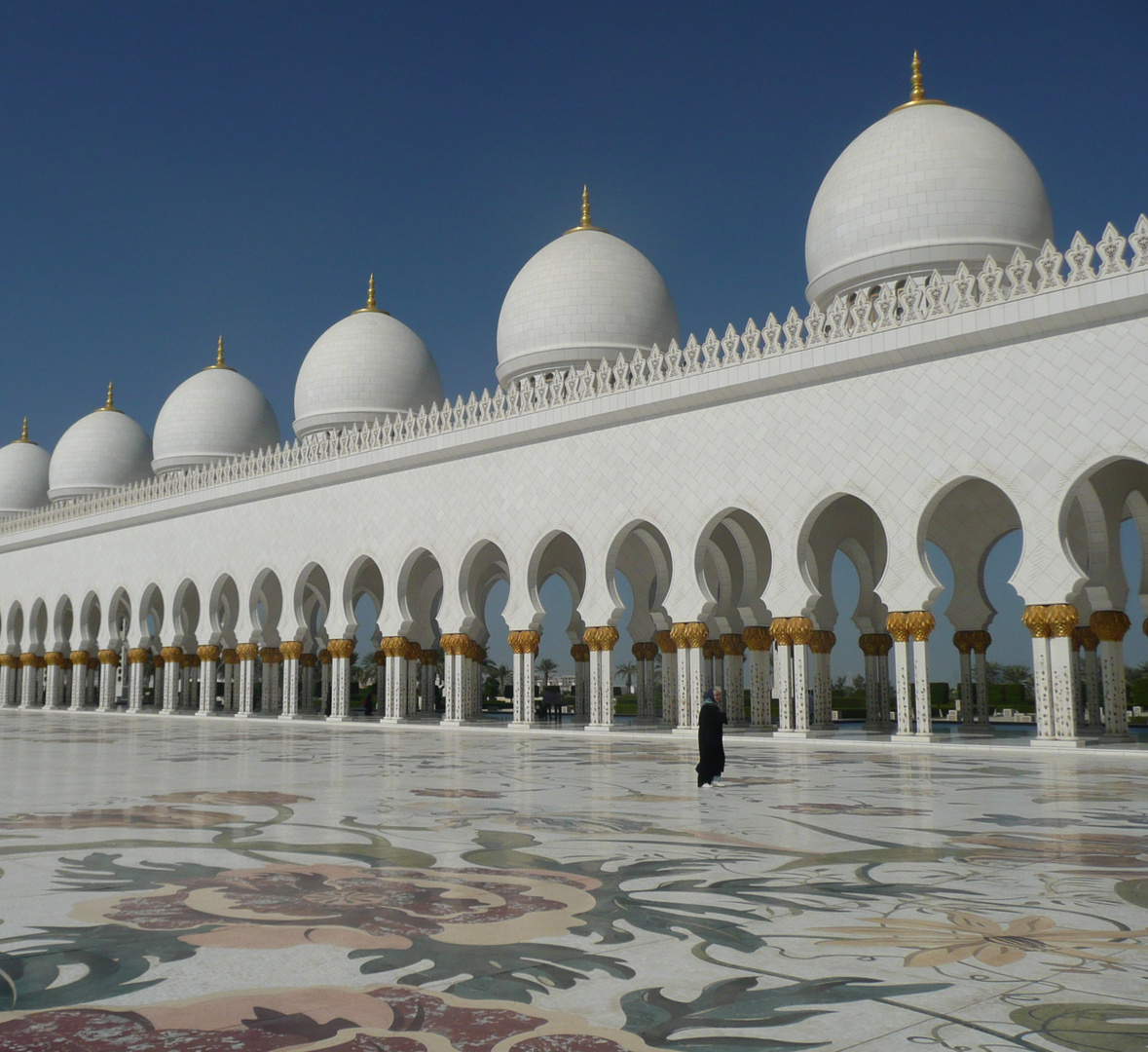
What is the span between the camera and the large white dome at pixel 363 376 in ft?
75.3

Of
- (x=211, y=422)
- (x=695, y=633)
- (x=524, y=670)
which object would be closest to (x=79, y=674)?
(x=211, y=422)

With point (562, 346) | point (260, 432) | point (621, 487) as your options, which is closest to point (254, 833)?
point (621, 487)

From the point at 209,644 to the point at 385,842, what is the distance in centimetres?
1912

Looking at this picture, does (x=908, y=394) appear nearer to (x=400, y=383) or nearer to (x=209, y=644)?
(x=400, y=383)

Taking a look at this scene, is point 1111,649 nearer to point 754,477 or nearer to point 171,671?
point 754,477

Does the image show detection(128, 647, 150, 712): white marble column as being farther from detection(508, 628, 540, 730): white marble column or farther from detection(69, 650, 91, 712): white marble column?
detection(508, 628, 540, 730): white marble column

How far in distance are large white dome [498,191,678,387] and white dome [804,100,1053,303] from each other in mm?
3885

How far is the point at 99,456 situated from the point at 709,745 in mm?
27398

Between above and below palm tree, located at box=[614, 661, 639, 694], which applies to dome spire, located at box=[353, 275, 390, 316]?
above

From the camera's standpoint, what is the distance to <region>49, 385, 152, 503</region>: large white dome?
30547mm

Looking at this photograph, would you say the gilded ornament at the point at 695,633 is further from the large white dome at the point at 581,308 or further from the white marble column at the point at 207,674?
the white marble column at the point at 207,674

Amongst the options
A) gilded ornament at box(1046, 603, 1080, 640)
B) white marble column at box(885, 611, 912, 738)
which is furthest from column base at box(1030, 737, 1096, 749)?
white marble column at box(885, 611, 912, 738)

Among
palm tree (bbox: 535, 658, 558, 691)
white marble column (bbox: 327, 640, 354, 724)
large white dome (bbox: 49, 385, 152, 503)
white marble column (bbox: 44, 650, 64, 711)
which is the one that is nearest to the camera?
white marble column (bbox: 327, 640, 354, 724)

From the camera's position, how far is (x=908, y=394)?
12852 millimetres
